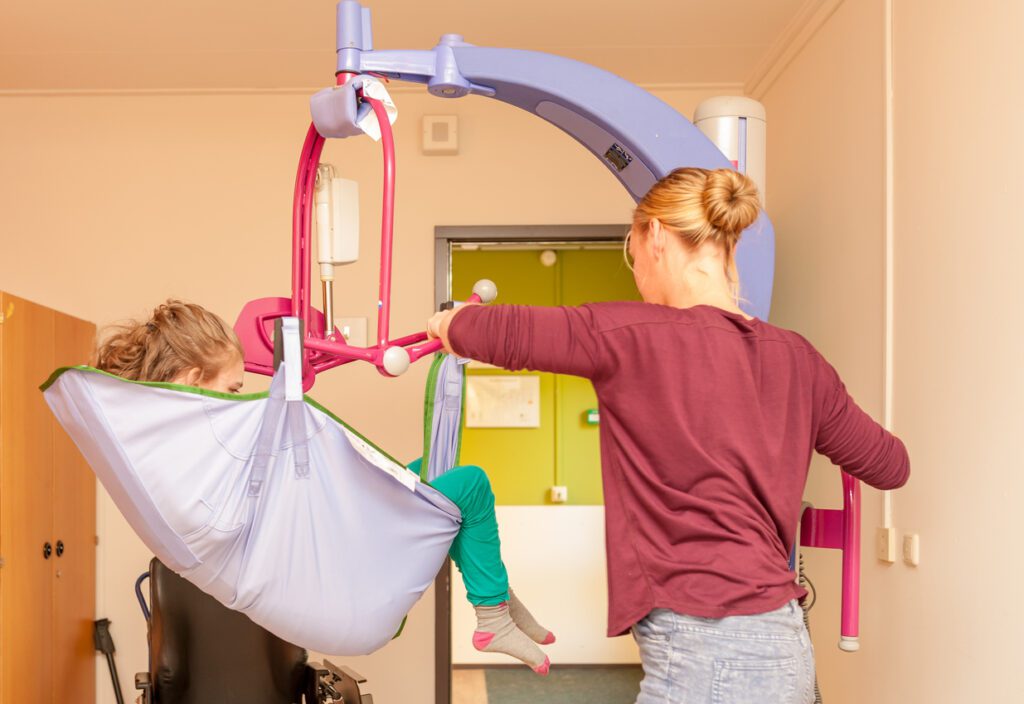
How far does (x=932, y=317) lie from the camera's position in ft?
7.14

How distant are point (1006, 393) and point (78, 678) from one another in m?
3.06

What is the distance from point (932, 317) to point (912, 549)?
0.54m

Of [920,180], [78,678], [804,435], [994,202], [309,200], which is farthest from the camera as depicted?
[78,678]

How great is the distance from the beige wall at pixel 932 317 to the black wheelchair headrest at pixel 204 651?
1604 mm

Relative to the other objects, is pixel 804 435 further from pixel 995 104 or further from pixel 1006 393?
pixel 995 104

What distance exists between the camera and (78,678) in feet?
10.9

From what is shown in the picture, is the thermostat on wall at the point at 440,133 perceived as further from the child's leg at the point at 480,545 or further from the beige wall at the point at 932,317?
the child's leg at the point at 480,545

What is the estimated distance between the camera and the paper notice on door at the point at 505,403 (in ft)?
18.1

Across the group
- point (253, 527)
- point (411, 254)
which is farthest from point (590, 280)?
point (253, 527)

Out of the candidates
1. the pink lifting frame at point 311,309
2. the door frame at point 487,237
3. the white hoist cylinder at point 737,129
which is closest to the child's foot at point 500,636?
the pink lifting frame at point 311,309

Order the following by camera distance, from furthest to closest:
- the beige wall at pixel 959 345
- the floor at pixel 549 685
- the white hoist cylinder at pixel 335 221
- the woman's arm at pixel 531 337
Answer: the floor at pixel 549 685 < the beige wall at pixel 959 345 < the white hoist cylinder at pixel 335 221 < the woman's arm at pixel 531 337

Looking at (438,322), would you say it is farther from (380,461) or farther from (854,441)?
(854,441)

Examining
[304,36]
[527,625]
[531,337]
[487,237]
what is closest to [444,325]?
[531,337]

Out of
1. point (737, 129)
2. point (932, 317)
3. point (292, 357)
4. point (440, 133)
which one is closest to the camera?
point (292, 357)
